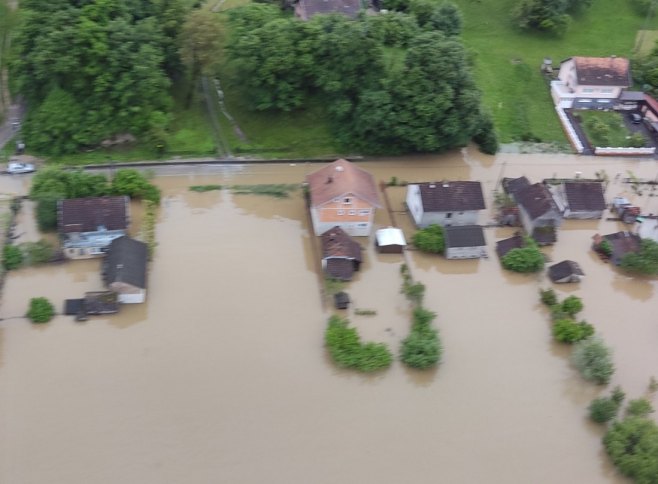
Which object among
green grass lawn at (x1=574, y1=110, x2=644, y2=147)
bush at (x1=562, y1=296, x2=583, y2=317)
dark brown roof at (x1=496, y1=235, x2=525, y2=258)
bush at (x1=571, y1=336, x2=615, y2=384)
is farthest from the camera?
green grass lawn at (x1=574, y1=110, x2=644, y2=147)

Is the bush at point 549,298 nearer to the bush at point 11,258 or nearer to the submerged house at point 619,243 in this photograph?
the submerged house at point 619,243

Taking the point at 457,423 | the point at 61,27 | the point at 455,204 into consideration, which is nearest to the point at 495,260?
the point at 455,204

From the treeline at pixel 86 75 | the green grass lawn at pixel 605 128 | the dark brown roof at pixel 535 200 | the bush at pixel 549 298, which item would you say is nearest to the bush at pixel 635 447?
the bush at pixel 549 298

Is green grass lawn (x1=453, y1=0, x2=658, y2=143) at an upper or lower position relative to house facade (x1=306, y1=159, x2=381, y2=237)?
upper

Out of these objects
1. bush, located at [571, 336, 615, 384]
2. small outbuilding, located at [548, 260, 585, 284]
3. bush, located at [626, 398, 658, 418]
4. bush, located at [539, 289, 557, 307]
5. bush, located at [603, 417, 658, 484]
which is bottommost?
bush, located at [603, 417, 658, 484]

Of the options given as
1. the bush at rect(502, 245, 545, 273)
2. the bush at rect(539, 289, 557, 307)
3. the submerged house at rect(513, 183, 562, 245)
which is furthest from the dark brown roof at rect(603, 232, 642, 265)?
the bush at rect(539, 289, 557, 307)

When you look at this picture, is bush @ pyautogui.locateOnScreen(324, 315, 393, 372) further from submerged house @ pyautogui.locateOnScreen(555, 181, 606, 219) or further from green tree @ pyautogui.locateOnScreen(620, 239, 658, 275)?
submerged house @ pyautogui.locateOnScreen(555, 181, 606, 219)

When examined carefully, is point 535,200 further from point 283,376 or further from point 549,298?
point 283,376
